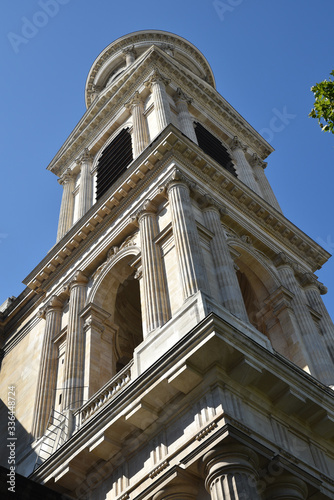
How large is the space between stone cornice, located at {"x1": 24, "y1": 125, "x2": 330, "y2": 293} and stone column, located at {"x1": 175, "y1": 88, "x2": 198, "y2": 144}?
13.0 feet

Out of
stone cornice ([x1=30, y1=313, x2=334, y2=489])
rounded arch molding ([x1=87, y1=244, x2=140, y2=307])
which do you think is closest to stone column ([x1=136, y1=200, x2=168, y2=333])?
rounded arch molding ([x1=87, y1=244, x2=140, y2=307])

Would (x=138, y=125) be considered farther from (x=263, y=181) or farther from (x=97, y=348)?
(x=97, y=348)

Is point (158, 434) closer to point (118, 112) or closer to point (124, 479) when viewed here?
point (124, 479)

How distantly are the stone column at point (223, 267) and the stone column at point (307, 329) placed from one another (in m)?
3.67

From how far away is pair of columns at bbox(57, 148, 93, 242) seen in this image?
3183 centimetres

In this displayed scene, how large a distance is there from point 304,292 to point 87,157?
581 inches

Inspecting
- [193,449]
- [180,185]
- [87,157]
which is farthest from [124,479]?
[87,157]

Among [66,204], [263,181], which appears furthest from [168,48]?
[66,204]

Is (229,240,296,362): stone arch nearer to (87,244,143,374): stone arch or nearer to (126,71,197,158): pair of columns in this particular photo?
(87,244,143,374): stone arch

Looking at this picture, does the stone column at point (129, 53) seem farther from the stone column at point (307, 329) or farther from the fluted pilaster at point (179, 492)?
the fluted pilaster at point (179, 492)

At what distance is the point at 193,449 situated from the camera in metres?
14.5

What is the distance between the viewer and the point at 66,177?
35.8 meters

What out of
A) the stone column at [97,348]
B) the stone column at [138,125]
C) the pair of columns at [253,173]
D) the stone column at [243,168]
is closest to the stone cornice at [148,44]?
the stone column at [243,168]

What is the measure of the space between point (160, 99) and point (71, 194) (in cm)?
689
